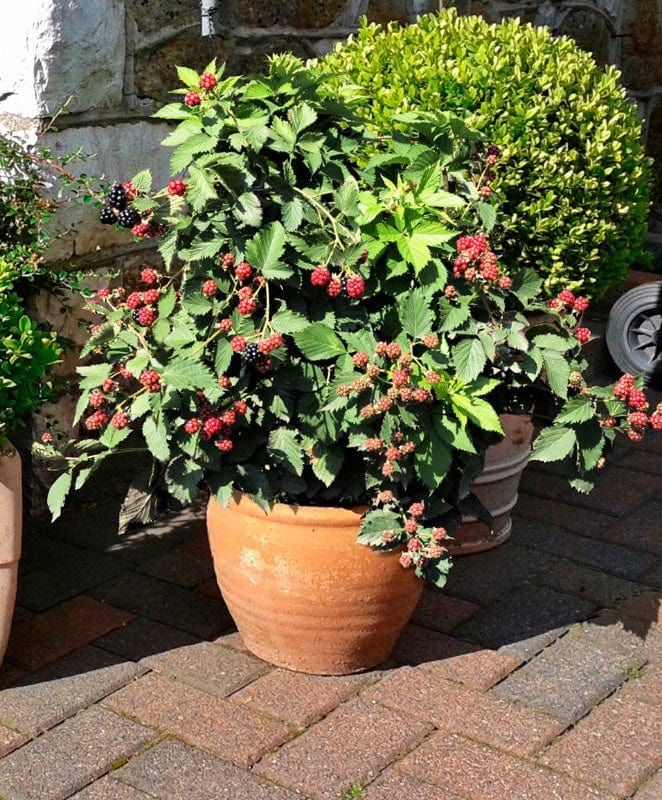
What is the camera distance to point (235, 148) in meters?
2.63

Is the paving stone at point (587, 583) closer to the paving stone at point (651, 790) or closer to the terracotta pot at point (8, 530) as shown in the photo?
the paving stone at point (651, 790)

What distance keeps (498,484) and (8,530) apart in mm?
1550

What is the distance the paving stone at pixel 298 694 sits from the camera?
2809mm

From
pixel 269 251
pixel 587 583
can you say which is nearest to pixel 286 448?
pixel 269 251

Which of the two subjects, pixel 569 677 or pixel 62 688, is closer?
pixel 62 688

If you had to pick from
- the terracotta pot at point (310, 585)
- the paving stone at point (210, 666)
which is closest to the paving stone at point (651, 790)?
the terracotta pot at point (310, 585)

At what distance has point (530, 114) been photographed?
3.52 meters

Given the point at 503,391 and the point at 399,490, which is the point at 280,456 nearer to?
the point at 399,490

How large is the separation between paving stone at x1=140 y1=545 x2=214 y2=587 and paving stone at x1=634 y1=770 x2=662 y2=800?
1434mm

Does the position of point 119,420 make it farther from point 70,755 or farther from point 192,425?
point 70,755

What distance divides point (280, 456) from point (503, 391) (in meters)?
0.64

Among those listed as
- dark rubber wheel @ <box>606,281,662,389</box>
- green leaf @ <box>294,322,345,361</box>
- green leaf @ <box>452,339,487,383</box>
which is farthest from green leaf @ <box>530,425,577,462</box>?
dark rubber wheel @ <box>606,281,662,389</box>

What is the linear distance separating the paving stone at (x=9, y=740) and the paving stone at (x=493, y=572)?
1.32 metres

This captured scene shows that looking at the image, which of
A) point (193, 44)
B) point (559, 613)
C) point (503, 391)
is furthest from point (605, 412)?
point (193, 44)
